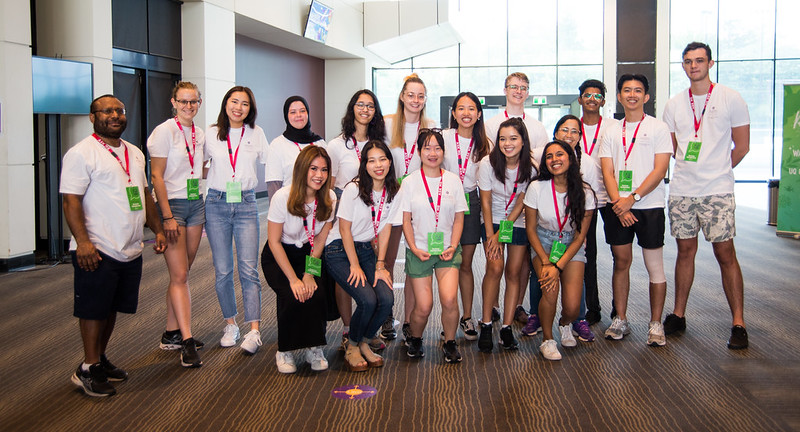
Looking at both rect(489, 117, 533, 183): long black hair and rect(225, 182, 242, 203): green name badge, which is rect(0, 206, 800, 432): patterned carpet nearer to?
rect(225, 182, 242, 203): green name badge

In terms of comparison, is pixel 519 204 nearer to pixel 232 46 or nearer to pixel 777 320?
pixel 777 320

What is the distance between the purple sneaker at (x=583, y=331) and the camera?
4.12 m

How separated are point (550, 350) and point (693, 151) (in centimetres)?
142

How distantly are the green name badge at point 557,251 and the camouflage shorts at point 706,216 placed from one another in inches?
26.3

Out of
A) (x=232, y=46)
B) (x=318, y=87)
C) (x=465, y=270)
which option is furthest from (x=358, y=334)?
(x=318, y=87)

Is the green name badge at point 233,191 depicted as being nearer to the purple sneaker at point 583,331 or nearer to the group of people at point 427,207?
the group of people at point 427,207

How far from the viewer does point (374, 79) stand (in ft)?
63.2

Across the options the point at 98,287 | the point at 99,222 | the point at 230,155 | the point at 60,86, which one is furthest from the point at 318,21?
the point at 98,287

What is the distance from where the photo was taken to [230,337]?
4.11 metres

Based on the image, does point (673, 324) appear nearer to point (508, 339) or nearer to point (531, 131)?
point (508, 339)

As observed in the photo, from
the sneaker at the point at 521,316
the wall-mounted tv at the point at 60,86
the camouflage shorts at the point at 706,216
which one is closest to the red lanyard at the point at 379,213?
the sneaker at the point at 521,316

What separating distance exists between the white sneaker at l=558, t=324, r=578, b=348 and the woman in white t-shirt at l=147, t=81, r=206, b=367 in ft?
6.68

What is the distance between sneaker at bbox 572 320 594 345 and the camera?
13.5 feet

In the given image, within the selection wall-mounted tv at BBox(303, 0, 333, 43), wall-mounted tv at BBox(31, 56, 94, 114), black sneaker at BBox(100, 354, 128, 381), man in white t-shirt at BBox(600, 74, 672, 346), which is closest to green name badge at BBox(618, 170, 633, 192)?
man in white t-shirt at BBox(600, 74, 672, 346)
